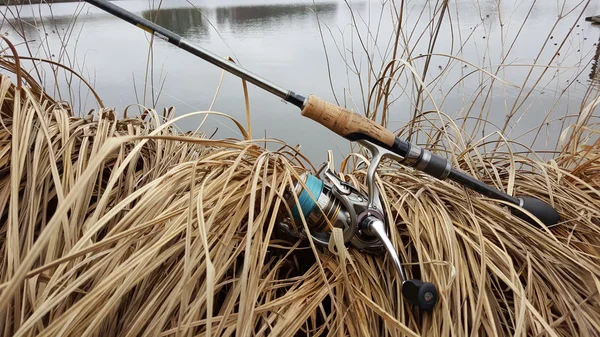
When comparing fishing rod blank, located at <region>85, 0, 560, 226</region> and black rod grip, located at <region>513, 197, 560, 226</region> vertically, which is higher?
fishing rod blank, located at <region>85, 0, 560, 226</region>

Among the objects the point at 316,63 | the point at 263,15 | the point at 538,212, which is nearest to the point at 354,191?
the point at 538,212

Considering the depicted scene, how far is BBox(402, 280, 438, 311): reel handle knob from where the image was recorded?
588 mm

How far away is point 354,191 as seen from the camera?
30.2 inches

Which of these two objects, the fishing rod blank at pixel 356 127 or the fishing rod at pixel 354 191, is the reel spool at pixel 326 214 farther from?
the fishing rod blank at pixel 356 127

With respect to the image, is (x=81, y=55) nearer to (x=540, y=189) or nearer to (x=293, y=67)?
(x=293, y=67)

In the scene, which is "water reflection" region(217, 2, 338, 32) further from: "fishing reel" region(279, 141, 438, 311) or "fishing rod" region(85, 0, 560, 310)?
"fishing reel" region(279, 141, 438, 311)

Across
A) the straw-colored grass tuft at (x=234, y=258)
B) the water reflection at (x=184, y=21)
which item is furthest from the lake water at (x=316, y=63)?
the straw-colored grass tuft at (x=234, y=258)

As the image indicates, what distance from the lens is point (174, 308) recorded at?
22.8 inches

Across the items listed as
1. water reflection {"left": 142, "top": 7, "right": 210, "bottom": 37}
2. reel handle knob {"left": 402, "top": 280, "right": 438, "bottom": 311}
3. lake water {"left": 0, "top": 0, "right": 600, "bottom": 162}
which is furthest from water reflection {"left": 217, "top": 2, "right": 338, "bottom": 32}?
reel handle knob {"left": 402, "top": 280, "right": 438, "bottom": 311}

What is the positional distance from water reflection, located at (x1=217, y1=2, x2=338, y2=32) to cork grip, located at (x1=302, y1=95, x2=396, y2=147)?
448 cm

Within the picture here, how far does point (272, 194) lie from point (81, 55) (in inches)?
166

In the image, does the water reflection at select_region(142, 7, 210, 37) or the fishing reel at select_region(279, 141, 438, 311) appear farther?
the water reflection at select_region(142, 7, 210, 37)

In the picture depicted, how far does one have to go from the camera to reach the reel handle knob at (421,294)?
0.59m

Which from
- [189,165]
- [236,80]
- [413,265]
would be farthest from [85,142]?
[236,80]
